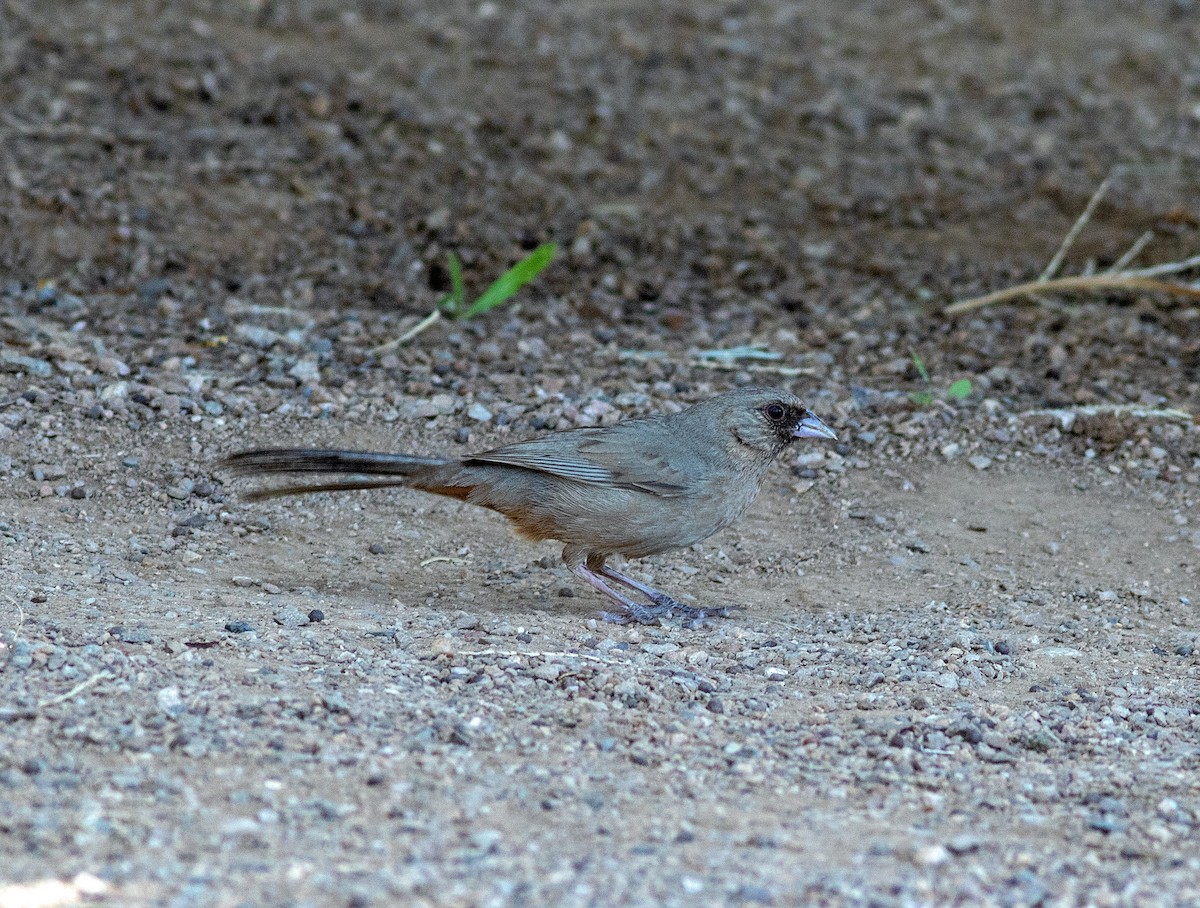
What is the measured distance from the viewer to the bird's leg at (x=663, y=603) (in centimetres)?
574

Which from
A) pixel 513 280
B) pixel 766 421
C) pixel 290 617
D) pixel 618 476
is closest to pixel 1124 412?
pixel 766 421

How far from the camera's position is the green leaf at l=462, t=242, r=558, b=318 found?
775 cm

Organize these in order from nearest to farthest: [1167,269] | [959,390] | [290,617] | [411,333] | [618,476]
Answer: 1. [290,617]
2. [618,476]
3. [959,390]
4. [411,333]
5. [1167,269]

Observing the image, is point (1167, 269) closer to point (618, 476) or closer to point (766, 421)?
point (766, 421)

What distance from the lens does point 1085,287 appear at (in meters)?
8.43

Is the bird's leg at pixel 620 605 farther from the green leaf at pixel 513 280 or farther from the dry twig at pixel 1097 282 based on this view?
the dry twig at pixel 1097 282

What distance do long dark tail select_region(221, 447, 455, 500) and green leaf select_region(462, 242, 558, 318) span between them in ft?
7.49

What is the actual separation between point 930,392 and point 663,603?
2393 millimetres

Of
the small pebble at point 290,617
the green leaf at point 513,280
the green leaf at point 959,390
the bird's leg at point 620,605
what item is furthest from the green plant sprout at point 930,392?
the small pebble at point 290,617

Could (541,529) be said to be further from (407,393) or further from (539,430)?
(407,393)

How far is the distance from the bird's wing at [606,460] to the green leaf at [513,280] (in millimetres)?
2134

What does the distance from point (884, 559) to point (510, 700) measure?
2.44 metres

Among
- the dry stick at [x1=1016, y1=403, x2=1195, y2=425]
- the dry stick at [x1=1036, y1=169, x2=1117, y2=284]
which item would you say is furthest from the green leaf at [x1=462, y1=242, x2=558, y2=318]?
the dry stick at [x1=1036, y1=169, x2=1117, y2=284]

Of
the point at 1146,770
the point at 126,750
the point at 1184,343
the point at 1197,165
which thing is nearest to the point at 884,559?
the point at 1146,770
